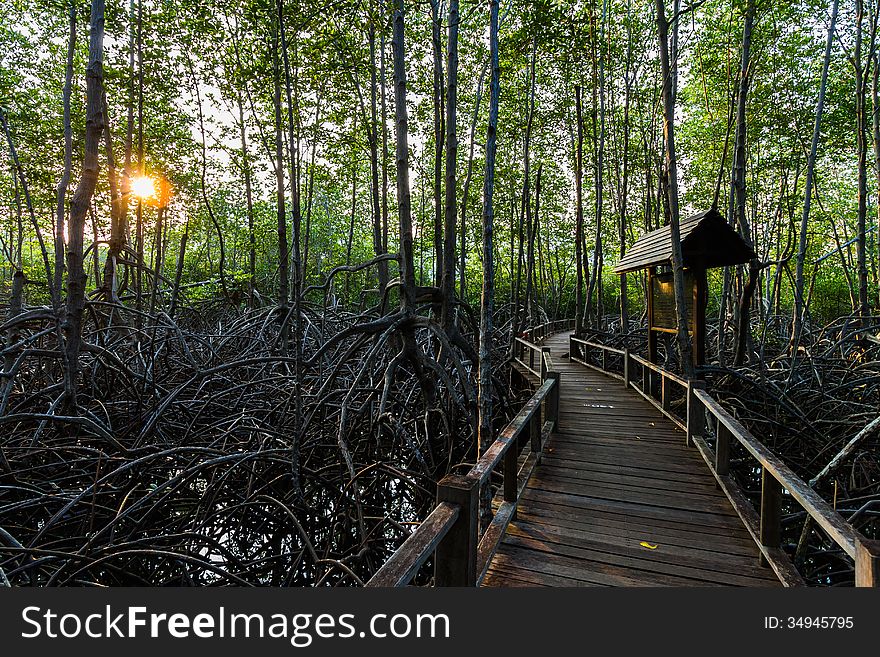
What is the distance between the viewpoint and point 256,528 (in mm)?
3355

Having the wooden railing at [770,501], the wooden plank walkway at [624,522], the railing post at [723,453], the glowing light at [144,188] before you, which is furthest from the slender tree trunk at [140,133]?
the railing post at [723,453]

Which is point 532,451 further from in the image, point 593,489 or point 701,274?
point 701,274

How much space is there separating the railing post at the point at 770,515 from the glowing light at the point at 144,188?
10.9 m

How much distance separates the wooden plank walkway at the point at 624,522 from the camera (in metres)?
2.41

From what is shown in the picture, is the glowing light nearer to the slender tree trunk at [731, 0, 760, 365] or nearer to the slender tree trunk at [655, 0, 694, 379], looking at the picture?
the slender tree trunk at [655, 0, 694, 379]

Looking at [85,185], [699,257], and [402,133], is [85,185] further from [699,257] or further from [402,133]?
[699,257]

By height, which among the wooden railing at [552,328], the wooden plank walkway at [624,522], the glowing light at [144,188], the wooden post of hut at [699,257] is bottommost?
the wooden plank walkway at [624,522]

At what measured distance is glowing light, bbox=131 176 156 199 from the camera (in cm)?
890

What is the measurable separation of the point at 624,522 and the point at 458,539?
181 centimetres

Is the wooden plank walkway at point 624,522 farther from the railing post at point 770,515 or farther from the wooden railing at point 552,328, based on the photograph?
the wooden railing at point 552,328

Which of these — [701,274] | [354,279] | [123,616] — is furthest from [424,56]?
[354,279]

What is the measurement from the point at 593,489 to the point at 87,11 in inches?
397

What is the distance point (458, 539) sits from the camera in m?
1.79

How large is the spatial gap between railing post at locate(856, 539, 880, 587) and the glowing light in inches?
438
